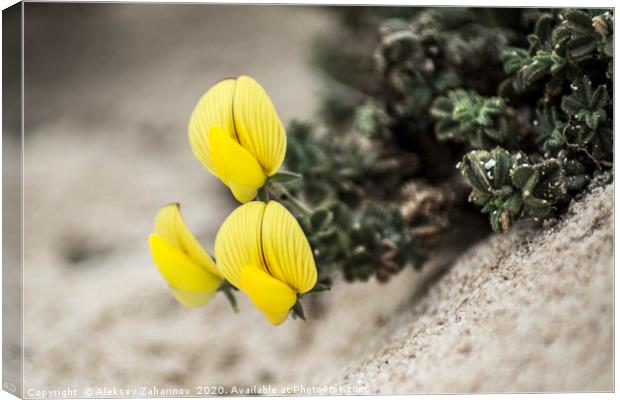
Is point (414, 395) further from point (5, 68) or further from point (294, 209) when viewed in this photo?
point (5, 68)

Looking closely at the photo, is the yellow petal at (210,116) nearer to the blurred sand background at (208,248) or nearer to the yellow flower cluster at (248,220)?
the yellow flower cluster at (248,220)

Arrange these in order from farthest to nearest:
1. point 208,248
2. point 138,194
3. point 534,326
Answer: point 138,194
point 208,248
point 534,326

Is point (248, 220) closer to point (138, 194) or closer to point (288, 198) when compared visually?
point (288, 198)

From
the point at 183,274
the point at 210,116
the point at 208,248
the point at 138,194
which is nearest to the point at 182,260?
the point at 183,274

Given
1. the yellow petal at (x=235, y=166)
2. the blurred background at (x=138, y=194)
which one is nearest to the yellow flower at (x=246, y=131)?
the yellow petal at (x=235, y=166)

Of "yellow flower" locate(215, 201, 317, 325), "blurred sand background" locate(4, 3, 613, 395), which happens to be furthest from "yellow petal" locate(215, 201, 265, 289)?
"blurred sand background" locate(4, 3, 613, 395)

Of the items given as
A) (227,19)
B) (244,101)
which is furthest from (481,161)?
(227,19)

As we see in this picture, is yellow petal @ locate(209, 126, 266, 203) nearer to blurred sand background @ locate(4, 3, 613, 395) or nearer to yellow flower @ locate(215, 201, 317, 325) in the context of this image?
yellow flower @ locate(215, 201, 317, 325)

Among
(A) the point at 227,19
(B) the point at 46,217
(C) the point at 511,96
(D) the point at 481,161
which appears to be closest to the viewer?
(D) the point at 481,161
